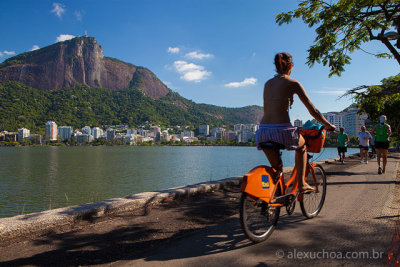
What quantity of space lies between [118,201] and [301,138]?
2.58m

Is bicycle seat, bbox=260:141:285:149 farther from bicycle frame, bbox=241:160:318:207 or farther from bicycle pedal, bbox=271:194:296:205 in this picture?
bicycle pedal, bbox=271:194:296:205

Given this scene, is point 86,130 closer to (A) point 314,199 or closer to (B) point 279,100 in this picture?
(A) point 314,199

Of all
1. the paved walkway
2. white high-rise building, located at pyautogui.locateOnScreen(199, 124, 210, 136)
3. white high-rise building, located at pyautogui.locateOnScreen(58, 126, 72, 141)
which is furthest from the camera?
white high-rise building, located at pyautogui.locateOnScreen(199, 124, 210, 136)

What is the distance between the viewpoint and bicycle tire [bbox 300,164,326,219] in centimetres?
323

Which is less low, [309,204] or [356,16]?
[356,16]

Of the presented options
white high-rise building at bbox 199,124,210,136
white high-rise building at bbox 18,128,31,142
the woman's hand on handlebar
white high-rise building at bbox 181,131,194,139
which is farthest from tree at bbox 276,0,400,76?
white high-rise building at bbox 199,124,210,136

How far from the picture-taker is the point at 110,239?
266cm

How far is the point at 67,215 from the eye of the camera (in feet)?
10.2

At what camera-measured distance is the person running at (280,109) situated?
8.52 ft

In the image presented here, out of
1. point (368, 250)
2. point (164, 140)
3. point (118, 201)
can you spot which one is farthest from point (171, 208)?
point (164, 140)

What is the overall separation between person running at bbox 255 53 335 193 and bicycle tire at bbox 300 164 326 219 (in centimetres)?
82

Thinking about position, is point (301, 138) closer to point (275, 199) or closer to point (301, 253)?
point (275, 199)

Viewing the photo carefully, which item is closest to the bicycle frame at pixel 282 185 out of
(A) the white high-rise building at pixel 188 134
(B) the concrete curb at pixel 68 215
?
(B) the concrete curb at pixel 68 215

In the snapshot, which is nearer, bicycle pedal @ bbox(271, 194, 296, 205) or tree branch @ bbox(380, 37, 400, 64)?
bicycle pedal @ bbox(271, 194, 296, 205)
